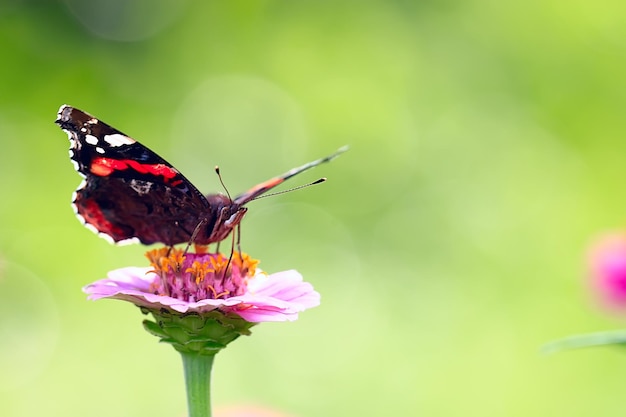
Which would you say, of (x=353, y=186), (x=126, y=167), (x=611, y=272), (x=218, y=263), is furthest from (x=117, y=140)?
(x=353, y=186)

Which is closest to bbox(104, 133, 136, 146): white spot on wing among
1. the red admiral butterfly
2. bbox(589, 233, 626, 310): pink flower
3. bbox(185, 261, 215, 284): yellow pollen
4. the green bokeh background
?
the red admiral butterfly

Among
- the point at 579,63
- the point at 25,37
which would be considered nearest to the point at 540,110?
the point at 579,63

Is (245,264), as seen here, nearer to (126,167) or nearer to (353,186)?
(126,167)

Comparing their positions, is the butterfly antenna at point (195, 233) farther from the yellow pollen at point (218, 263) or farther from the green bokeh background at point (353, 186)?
the green bokeh background at point (353, 186)

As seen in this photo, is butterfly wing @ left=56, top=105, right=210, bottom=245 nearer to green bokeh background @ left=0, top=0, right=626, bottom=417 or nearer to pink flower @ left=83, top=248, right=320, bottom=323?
pink flower @ left=83, top=248, right=320, bottom=323

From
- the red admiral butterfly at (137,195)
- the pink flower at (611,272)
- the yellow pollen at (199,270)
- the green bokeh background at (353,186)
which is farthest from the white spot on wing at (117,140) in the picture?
the green bokeh background at (353,186)
